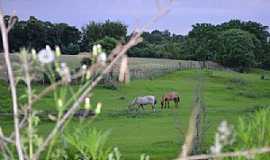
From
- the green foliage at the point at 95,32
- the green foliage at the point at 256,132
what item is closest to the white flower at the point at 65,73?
the green foliage at the point at 256,132

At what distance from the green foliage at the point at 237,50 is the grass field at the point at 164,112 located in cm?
1753

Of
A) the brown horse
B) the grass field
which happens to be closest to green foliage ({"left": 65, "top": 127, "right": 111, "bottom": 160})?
the grass field

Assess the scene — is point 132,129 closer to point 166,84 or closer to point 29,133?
point 29,133

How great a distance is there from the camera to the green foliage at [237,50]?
90000 millimetres

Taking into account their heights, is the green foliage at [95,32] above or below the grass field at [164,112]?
above

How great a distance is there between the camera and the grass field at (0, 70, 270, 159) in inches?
851

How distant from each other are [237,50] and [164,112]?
5227 centimetres

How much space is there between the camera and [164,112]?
39344 millimetres

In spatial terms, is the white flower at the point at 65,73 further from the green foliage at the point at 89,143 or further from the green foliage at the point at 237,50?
the green foliage at the point at 237,50

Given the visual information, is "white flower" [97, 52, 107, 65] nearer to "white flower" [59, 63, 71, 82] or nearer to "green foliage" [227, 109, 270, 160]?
"white flower" [59, 63, 71, 82]

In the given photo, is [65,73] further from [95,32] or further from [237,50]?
[237,50]

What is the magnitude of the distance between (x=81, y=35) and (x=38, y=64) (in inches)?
3574

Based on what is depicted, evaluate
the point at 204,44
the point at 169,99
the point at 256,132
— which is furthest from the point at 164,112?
the point at 204,44

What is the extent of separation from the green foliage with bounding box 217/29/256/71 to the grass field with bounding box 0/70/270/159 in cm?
1753
